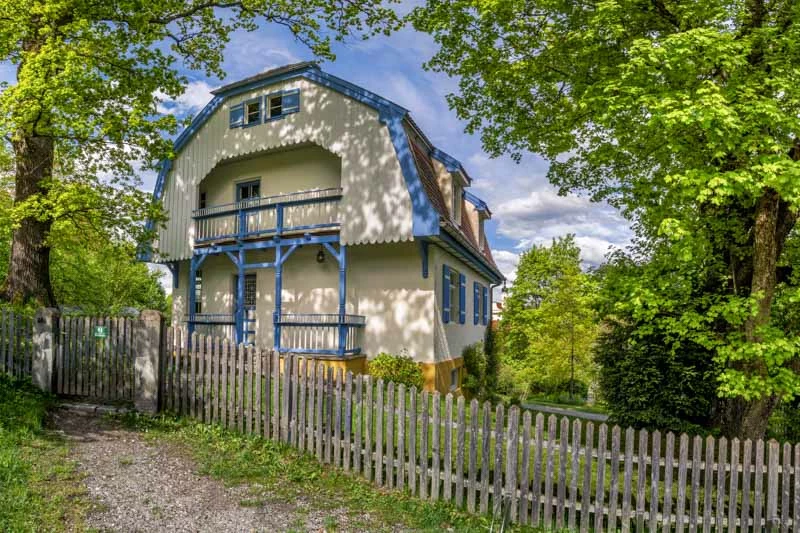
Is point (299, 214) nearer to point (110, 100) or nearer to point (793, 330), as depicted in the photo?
point (110, 100)

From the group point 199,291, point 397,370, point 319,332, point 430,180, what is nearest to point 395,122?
point 430,180

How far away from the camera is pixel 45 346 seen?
9633 mm

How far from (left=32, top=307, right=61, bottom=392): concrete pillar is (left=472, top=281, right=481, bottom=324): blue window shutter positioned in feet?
44.3

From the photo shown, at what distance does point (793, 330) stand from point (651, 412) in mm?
2693

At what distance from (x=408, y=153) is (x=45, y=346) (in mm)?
9092

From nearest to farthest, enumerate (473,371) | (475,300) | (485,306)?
1. (473,371)
2. (475,300)
3. (485,306)

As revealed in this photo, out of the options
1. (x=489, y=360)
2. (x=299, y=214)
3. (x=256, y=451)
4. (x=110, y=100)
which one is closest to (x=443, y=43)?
(x=299, y=214)

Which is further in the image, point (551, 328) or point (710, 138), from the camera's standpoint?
point (551, 328)

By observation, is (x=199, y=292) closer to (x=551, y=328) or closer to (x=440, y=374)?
(x=440, y=374)

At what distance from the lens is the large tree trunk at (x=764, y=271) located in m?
6.90

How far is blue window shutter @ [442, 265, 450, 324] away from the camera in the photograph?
1354 centimetres

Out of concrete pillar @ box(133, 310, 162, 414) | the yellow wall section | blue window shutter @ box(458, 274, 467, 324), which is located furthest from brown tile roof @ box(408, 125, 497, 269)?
concrete pillar @ box(133, 310, 162, 414)

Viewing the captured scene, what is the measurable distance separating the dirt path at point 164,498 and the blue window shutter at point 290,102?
1004cm

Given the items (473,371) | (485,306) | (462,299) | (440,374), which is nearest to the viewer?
(440,374)
